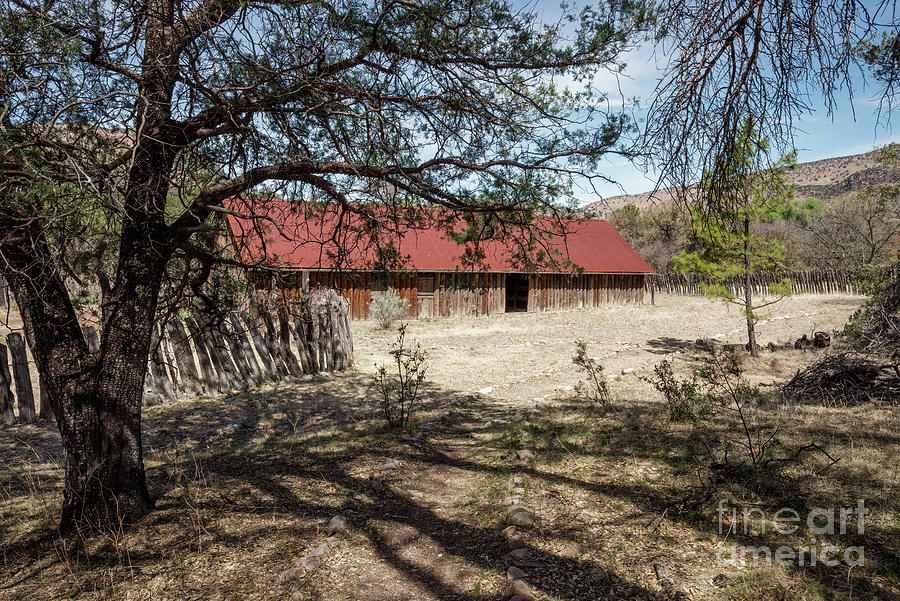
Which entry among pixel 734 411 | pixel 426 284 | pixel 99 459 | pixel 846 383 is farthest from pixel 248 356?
pixel 426 284

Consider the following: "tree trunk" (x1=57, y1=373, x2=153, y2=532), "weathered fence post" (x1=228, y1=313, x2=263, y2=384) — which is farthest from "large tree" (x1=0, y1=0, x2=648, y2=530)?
"weathered fence post" (x1=228, y1=313, x2=263, y2=384)

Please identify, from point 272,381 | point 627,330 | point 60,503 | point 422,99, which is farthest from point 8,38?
point 627,330

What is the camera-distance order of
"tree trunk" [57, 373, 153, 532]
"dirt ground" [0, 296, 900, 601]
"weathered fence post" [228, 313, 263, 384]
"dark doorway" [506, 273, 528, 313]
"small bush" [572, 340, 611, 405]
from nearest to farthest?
"dirt ground" [0, 296, 900, 601] → "tree trunk" [57, 373, 153, 532] → "small bush" [572, 340, 611, 405] → "weathered fence post" [228, 313, 263, 384] → "dark doorway" [506, 273, 528, 313]

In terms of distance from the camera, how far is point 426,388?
28.9ft

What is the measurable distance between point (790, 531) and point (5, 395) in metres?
9.35

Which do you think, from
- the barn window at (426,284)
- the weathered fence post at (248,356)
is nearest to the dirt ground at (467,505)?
the weathered fence post at (248,356)

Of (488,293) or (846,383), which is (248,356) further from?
(488,293)

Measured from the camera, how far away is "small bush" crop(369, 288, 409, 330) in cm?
1723

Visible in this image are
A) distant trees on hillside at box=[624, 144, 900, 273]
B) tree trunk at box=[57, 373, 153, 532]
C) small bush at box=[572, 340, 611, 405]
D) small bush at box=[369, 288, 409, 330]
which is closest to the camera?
tree trunk at box=[57, 373, 153, 532]

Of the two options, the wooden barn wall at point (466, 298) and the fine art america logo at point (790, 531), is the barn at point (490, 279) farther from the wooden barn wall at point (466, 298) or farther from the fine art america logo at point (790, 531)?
the fine art america logo at point (790, 531)

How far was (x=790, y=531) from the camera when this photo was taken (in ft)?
9.64

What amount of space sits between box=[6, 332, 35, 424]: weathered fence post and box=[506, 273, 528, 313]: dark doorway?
19.1m

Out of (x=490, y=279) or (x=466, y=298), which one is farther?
(x=490, y=279)

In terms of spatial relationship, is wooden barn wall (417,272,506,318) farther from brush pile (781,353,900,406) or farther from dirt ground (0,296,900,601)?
brush pile (781,353,900,406)
